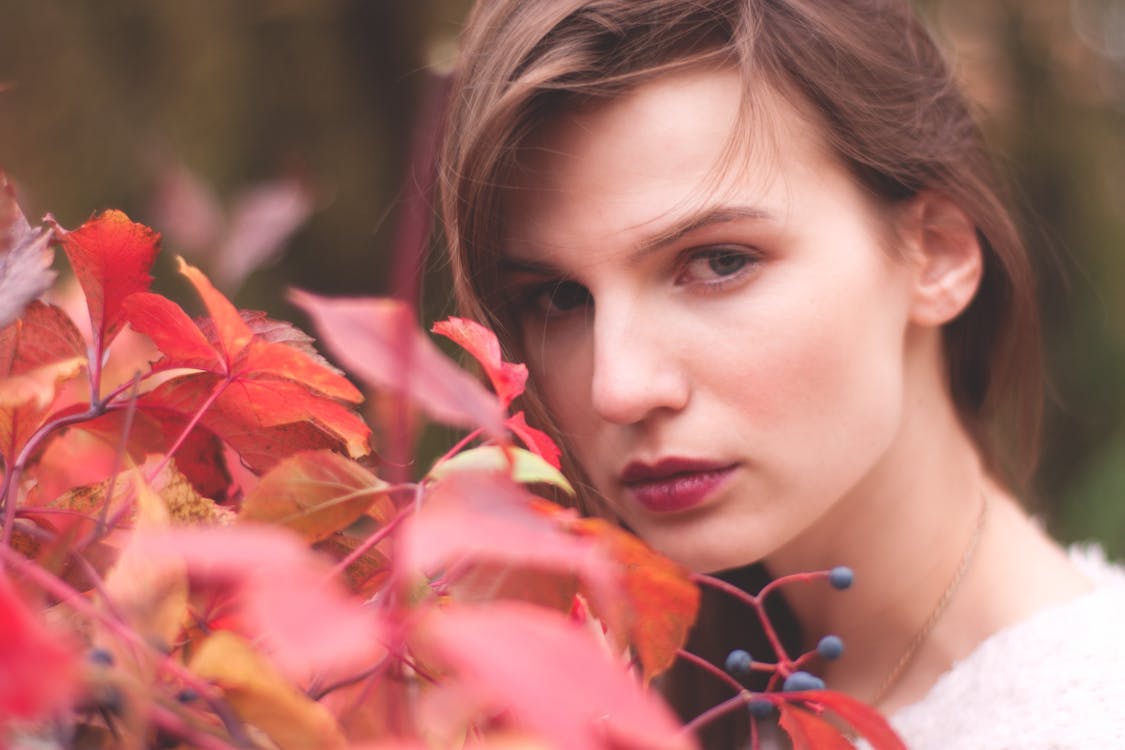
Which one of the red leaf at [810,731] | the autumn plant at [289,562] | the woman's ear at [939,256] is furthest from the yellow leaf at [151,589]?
the woman's ear at [939,256]

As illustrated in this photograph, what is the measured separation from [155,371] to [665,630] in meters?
0.23

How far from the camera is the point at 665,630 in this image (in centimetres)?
39

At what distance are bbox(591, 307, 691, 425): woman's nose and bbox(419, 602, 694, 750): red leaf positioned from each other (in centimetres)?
64

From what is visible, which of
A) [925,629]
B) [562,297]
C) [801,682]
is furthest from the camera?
[925,629]

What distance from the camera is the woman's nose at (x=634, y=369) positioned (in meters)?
0.87

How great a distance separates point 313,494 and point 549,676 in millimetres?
159

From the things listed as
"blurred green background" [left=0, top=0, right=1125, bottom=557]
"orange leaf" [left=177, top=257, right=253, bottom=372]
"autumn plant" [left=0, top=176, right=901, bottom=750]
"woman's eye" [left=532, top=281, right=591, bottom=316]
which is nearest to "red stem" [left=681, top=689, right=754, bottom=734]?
"autumn plant" [left=0, top=176, right=901, bottom=750]

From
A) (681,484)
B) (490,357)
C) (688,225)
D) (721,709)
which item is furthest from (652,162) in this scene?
(721,709)

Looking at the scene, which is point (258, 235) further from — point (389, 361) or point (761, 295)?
point (389, 361)

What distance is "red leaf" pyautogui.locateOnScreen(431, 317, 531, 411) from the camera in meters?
0.41

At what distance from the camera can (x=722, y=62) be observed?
3.30 feet

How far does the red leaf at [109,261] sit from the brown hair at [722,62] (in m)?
0.59

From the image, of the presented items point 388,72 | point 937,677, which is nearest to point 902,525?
point 937,677

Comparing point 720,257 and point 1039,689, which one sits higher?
point 720,257
